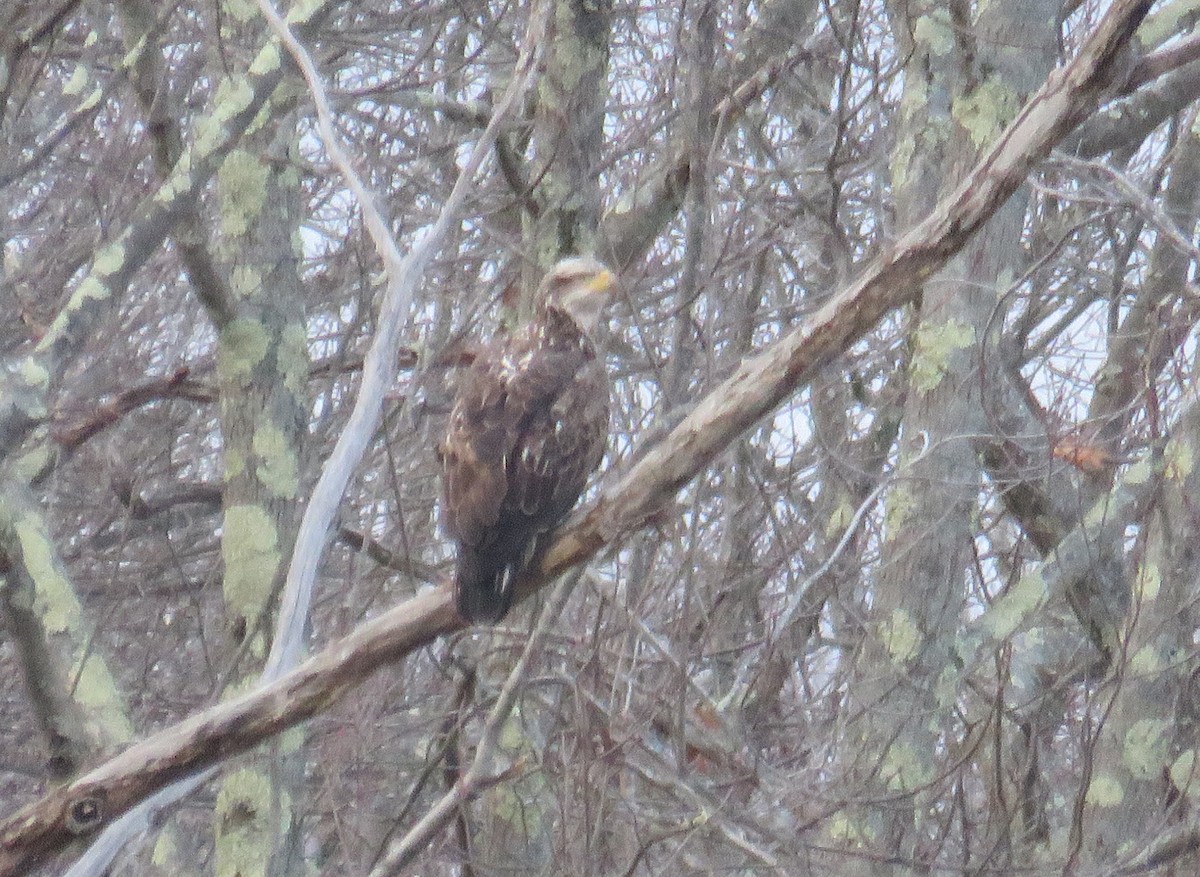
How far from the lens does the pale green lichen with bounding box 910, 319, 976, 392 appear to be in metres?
6.24

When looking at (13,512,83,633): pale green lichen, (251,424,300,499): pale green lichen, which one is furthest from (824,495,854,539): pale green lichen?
(13,512,83,633): pale green lichen

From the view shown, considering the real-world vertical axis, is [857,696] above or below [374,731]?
below

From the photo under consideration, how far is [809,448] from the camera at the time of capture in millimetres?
8742

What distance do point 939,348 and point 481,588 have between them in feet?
7.97

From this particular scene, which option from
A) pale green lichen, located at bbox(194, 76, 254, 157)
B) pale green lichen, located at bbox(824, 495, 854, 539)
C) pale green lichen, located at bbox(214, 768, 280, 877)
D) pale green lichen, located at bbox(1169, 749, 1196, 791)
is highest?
pale green lichen, located at bbox(194, 76, 254, 157)

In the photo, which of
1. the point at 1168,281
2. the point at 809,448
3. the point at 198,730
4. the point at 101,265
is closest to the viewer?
the point at 198,730

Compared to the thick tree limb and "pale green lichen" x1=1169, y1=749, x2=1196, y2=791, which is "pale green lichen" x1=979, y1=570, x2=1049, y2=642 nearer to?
"pale green lichen" x1=1169, y1=749, x2=1196, y2=791

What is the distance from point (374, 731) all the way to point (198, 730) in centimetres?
341

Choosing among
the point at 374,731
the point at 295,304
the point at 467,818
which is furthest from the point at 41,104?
the point at 467,818

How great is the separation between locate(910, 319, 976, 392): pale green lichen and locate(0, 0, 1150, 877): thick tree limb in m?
2.48

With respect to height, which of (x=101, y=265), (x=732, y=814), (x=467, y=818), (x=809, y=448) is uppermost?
(x=101, y=265)

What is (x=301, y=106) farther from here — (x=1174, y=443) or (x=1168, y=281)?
(x=1168, y=281)

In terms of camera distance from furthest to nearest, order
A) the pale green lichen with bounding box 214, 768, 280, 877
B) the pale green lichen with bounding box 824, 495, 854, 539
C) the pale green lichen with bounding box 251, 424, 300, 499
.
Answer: the pale green lichen with bounding box 824, 495, 854, 539 < the pale green lichen with bounding box 251, 424, 300, 499 < the pale green lichen with bounding box 214, 768, 280, 877

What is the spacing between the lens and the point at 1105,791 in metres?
6.66
